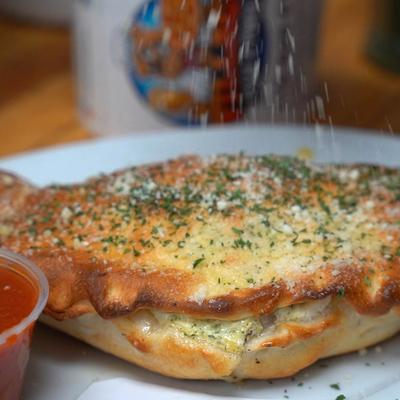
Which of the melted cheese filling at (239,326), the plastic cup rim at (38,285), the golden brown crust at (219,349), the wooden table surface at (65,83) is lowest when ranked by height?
the wooden table surface at (65,83)

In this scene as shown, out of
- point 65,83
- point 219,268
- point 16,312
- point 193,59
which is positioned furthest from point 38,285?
point 65,83

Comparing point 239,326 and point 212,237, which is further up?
point 212,237

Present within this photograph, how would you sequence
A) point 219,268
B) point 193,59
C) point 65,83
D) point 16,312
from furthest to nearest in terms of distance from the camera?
1. point 65,83
2. point 193,59
3. point 219,268
4. point 16,312

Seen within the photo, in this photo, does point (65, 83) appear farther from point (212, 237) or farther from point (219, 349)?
point (219, 349)

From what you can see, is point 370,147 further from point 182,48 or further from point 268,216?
point 268,216

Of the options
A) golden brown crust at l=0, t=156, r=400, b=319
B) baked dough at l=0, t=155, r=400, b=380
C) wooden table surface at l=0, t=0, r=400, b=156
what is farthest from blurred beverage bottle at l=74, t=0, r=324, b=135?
baked dough at l=0, t=155, r=400, b=380

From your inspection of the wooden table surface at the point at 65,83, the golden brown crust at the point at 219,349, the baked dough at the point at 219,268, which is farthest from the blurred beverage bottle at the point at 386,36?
the golden brown crust at the point at 219,349

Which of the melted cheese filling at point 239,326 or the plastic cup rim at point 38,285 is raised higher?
the plastic cup rim at point 38,285

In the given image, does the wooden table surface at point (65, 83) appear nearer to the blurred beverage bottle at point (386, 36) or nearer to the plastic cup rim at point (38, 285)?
the blurred beverage bottle at point (386, 36)
